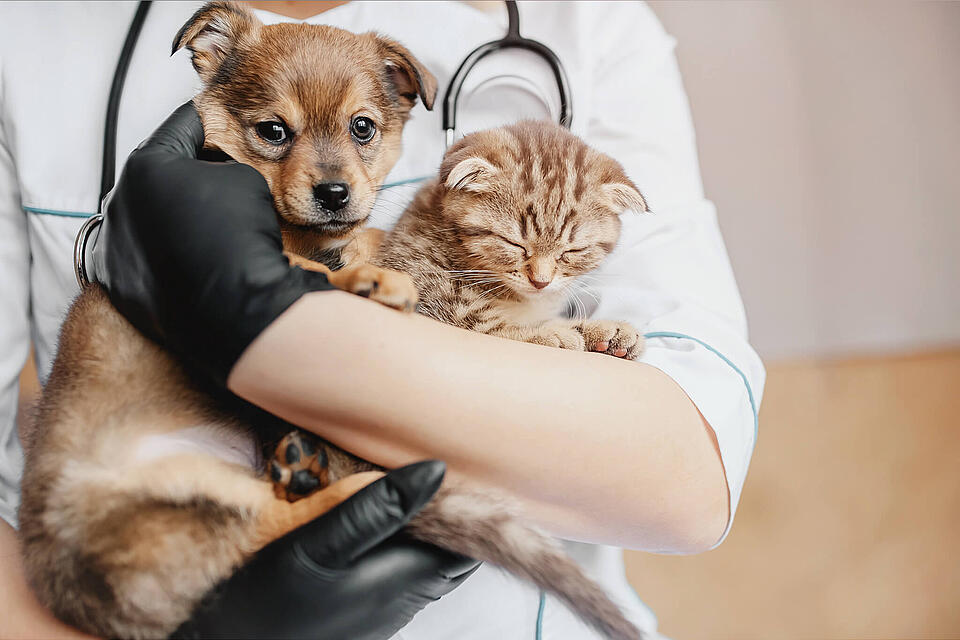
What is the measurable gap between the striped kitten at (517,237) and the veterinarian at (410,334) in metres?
0.12

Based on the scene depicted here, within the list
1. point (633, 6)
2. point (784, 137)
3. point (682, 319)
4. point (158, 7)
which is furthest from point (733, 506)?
point (784, 137)

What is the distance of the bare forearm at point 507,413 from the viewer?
0.95m

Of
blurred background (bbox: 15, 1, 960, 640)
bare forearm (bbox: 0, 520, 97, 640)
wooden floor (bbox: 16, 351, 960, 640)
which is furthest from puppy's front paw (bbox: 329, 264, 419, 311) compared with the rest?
blurred background (bbox: 15, 1, 960, 640)

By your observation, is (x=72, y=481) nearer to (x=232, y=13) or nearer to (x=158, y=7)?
Answer: (x=232, y=13)

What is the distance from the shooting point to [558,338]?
1.17m

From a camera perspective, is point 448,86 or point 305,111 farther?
point 448,86

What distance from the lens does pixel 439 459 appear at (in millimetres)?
993

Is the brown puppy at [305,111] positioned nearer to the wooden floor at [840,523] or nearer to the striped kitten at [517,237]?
the striped kitten at [517,237]

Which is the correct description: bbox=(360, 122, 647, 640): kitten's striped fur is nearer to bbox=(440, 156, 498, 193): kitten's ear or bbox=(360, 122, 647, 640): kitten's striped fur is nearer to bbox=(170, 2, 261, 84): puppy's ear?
bbox=(440, 156, 498, 193): kitten's ear

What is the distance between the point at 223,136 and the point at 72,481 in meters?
0.59

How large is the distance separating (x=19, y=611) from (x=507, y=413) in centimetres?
81

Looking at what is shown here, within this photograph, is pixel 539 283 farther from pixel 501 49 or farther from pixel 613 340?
pixel 501 49

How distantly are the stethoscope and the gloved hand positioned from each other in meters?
0.58

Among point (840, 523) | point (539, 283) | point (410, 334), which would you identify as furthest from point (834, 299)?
point (410, 334)
